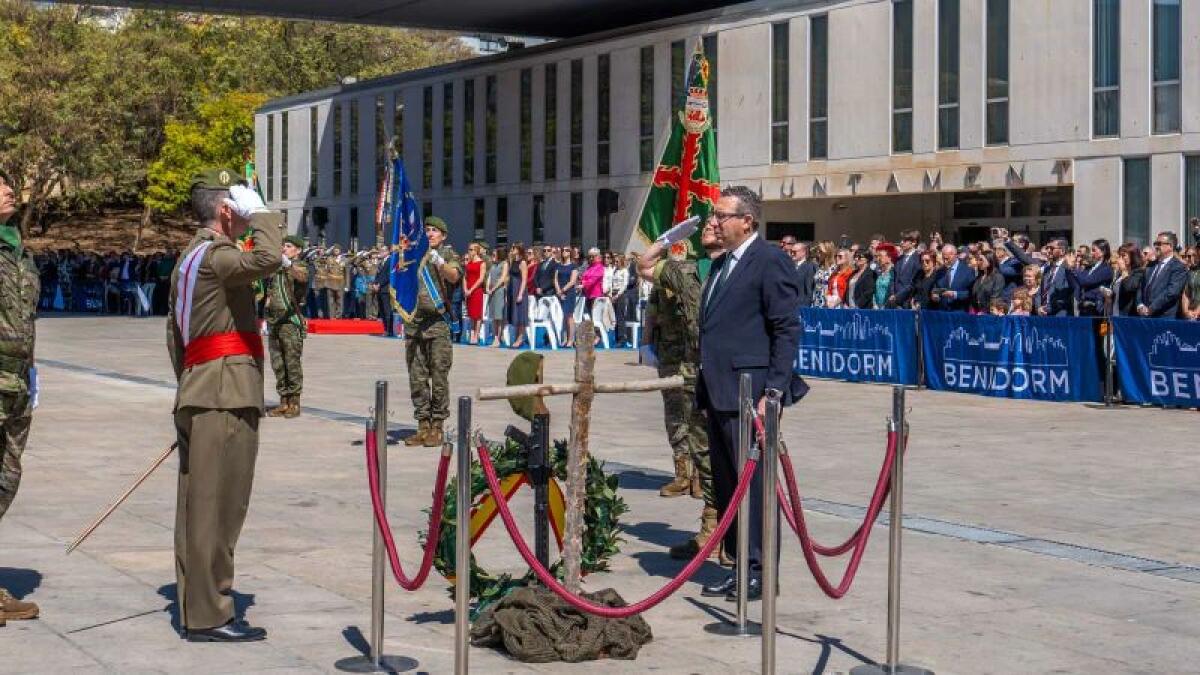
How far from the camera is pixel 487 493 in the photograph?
26.1 ft

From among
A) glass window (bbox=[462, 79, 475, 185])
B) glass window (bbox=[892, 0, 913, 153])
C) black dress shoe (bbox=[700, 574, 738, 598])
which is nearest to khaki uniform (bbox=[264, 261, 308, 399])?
black dress shoe (bbox=[700, 574, 738, 598])

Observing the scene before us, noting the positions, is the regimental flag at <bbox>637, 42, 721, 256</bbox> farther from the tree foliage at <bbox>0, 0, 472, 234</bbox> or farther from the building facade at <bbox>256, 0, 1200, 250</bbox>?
the tree foliage at <bbox>0, 0, 472, 234</bbox>

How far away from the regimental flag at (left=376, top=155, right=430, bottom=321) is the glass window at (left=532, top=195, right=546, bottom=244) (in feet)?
108

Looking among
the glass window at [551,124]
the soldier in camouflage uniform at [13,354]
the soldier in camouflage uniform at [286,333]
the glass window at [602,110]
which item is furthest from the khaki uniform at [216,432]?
the glass window at [551,124]

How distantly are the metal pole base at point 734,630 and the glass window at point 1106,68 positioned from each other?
25.9 metres

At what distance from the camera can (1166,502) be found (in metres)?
11.9

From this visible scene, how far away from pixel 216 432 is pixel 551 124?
142 ft

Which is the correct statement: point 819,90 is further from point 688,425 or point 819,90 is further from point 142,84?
point 142,84

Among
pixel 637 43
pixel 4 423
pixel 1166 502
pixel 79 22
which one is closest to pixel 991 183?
pixel 637 43

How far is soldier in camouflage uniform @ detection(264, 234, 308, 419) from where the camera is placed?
17.4m

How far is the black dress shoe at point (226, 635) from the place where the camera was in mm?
7398

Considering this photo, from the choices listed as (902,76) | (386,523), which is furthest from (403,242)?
(902,76)

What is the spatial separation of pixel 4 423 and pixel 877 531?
5.26 meters

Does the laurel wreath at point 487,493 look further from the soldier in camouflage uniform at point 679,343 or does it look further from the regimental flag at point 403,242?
the regimental flag at point 403,242
